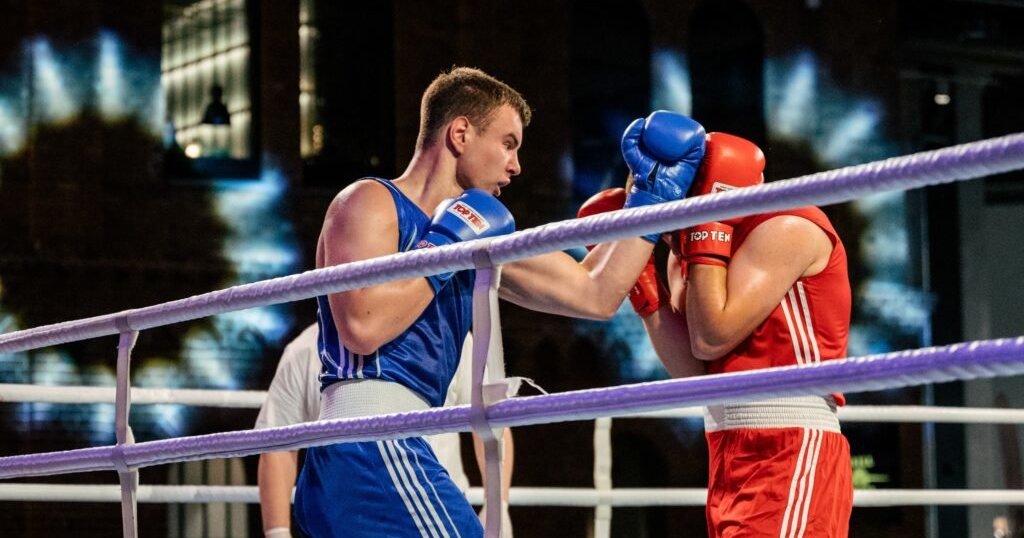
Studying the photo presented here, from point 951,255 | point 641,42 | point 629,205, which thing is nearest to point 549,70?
point 641,42

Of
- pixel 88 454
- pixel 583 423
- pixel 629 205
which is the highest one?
pixel 629 205

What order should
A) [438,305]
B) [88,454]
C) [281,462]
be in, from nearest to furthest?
[438,305] → [88,454] → [281,462]

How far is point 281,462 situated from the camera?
3.60m

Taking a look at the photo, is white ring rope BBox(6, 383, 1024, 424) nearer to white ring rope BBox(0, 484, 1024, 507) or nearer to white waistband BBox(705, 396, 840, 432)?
white ring rope BBox(0, 484, 1024, 507)

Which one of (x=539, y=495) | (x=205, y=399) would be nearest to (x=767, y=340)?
(x=539, y=495)

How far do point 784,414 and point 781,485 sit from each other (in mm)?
117

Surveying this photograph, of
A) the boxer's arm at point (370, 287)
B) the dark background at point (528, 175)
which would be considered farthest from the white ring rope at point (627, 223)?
the dark background at point (528, 175)

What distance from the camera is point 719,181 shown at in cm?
238

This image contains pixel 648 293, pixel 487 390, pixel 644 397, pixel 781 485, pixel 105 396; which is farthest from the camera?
pixel 105 396

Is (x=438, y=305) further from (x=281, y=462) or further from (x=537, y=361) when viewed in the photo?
(x=537, y=361)

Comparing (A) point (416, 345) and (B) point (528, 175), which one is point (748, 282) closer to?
(A) point (416, 345)

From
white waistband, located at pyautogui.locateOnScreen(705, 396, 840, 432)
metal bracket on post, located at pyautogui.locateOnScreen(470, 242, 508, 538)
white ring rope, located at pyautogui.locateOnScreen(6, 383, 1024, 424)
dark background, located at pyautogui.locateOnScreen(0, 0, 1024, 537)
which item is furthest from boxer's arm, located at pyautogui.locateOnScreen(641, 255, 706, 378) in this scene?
dark background, located at pyautogui.locateOnScreen(0, 0, 1024, 537)

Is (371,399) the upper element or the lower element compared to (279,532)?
upper

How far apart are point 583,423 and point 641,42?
2970mm
